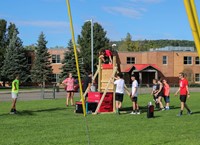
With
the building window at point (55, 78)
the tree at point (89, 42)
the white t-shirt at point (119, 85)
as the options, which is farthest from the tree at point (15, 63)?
the white t-shirt at point (119, 85)

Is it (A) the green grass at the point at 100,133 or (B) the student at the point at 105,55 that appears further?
(B) the student at the point at 105,55

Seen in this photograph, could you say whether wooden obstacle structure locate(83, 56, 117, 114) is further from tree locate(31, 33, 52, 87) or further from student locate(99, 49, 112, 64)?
tree locate(31, 33, 52, 87)

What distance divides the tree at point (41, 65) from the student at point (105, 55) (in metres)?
47.4

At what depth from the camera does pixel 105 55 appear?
19516 mm

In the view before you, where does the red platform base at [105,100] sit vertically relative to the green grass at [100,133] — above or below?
above

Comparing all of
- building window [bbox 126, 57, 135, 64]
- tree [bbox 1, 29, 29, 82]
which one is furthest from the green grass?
building window [bbox 126, 57, 135, 64]

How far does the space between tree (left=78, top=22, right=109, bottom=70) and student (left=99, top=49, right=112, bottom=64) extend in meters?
51.5

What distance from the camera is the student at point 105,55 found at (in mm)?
19281

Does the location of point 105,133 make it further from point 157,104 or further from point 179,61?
point 179,61

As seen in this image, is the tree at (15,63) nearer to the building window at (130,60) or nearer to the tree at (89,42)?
the tree at (89,42)

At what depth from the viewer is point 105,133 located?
11.1 metres

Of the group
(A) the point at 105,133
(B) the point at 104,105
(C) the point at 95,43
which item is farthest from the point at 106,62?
(C) the point at 95,43

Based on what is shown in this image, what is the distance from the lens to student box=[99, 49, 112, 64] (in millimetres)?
19281

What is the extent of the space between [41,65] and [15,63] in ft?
14.2
